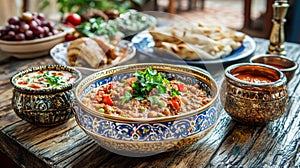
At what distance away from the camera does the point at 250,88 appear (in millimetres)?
952

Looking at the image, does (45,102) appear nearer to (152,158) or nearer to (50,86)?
(50,86)

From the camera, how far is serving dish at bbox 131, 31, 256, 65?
136 centimetres

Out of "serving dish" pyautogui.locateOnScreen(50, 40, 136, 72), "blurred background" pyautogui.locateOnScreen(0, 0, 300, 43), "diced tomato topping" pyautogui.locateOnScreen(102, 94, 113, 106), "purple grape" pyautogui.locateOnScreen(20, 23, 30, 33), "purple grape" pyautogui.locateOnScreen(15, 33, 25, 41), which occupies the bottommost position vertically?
"blurred background" pyautogui.locateOnScreen(0, 0, 300, 43)

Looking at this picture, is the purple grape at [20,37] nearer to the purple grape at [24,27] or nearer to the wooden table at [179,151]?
the purple grape at [24,27]

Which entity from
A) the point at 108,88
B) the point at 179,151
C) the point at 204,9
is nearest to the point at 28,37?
the point at 108,88

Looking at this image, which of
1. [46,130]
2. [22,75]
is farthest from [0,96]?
[46,130]

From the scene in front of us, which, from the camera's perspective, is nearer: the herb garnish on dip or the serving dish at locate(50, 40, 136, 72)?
the herb garnish on dip

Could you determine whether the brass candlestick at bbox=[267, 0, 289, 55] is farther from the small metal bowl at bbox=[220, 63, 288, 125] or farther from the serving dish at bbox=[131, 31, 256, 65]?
the small metal bowl at bbox=[220, 63, 288, 125]

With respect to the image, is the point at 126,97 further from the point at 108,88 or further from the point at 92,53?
the point at 92,53

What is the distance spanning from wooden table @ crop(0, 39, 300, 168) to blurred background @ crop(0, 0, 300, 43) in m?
1.17

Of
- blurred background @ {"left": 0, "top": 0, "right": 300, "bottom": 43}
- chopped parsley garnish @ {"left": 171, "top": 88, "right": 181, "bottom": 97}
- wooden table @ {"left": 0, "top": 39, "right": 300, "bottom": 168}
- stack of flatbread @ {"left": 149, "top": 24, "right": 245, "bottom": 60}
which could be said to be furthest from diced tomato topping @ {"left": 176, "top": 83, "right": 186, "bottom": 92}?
blurred background @ {"left": 0, "top": 0, "right": 300, "bottom": 43}

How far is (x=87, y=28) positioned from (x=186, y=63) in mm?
503

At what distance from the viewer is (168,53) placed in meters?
1.38

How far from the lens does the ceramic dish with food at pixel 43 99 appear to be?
3.16 ft
